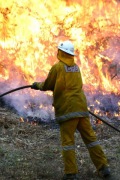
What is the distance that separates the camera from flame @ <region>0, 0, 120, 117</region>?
10156 millimetres

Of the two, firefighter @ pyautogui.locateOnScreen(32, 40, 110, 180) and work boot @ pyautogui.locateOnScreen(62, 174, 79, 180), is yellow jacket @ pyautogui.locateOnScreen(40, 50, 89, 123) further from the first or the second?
work boot @ pyautogui.locateOnScreen(62, 174, 79, 180)

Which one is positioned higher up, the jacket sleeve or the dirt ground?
the jacket sleeve

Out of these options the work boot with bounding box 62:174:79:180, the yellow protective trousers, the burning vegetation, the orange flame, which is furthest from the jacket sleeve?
the orange flame

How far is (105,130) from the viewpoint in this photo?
27.7 feet

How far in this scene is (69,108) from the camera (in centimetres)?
571

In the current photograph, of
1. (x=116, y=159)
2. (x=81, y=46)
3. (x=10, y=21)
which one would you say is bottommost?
(x=116, y=159)

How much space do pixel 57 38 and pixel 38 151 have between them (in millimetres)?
4243

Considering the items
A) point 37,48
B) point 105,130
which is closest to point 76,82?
point 105,130

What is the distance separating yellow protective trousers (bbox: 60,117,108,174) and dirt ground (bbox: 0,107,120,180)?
0.96 ft

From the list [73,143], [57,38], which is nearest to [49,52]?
[57,38]

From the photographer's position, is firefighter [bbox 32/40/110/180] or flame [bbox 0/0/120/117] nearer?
firefighter [bbox 32/40/110/180]

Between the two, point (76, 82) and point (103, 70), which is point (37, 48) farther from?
point (76, 82)

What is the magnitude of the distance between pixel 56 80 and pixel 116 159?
2007mm

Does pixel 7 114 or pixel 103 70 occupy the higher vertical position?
pixel 103 70
